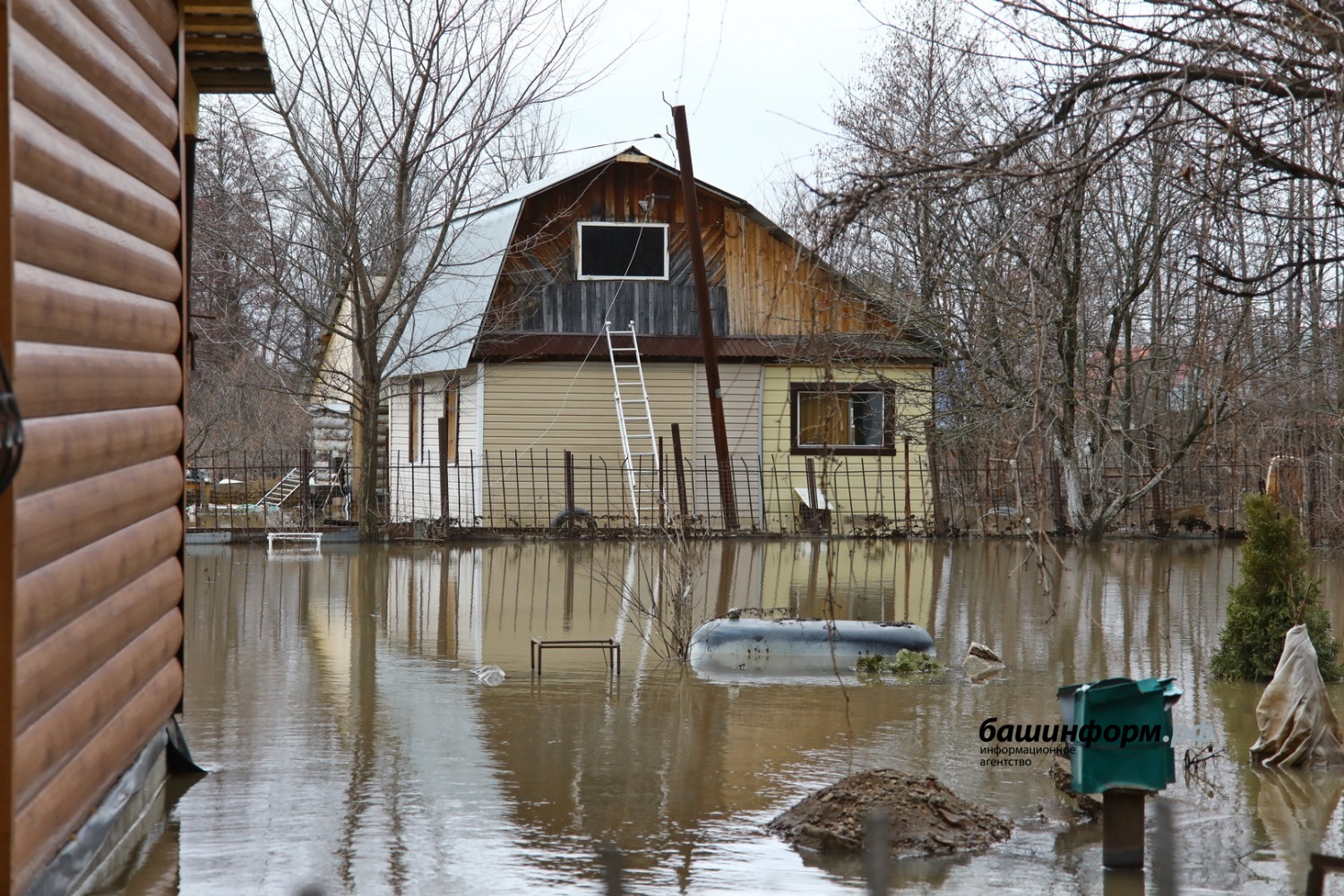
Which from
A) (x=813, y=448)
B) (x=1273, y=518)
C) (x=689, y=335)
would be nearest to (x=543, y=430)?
(x=689, y=335)

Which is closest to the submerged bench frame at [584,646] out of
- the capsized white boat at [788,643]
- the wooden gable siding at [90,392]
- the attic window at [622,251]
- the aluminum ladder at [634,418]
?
the capsized white boat at [788,643]

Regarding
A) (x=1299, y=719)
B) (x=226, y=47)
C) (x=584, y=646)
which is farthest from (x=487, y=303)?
(x=1299, y=719)

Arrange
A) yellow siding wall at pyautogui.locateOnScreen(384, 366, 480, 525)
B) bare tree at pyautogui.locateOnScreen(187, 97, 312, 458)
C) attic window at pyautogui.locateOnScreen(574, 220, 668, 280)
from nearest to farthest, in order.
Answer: yellow siding wall at pyautogui.locateOnScreen(384, 366, 480, 525) < attic window at pyautogui.locateOnScreen(574, 220, 668, 280) < bare tree at pyautogui.locateOnScreen(187, 97, 312, 458)

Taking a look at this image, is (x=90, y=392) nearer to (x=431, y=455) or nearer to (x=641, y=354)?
(x=641, y=354)

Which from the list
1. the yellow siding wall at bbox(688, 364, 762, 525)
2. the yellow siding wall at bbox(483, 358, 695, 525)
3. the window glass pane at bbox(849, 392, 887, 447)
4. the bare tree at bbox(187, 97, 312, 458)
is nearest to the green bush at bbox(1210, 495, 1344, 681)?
the yellow siding wall at bbox(483, 358, 695, 525)

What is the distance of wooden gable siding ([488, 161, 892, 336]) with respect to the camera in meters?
22.4

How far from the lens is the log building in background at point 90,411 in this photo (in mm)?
3947

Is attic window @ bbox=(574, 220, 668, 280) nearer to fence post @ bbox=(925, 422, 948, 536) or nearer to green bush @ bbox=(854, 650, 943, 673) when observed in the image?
fence post @ bbox=(925, 422, 948, 536)

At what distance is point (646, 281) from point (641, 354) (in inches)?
48.1

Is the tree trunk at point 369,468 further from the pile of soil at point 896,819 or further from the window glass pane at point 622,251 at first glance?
the pile of soil at point 896,819

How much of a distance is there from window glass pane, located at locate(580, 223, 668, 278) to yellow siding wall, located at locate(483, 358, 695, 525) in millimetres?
1549

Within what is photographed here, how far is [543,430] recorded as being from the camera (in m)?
22.7

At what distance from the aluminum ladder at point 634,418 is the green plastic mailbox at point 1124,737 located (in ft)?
53.7

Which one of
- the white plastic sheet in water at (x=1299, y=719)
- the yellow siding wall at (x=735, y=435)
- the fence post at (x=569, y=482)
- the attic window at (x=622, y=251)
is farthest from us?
the yellow siding wall at (x=735, y=435)
